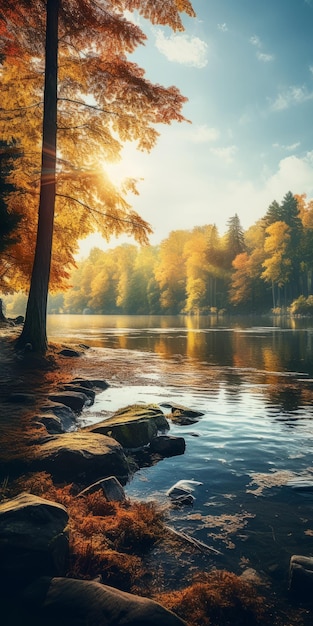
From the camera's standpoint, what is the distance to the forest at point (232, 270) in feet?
223

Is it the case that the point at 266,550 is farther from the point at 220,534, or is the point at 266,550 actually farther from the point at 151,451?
the point at 151,451

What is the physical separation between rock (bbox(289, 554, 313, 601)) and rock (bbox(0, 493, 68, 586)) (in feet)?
6.37

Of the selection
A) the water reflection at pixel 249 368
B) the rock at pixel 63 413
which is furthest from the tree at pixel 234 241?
the rock at pixel 63 413

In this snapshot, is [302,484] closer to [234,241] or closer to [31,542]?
[31,542]

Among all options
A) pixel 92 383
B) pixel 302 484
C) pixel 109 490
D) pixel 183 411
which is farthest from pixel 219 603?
pixel 92 383

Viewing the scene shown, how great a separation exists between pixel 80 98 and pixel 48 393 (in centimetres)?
1123

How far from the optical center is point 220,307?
81.2 m

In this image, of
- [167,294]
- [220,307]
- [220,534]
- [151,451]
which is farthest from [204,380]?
[167,294]

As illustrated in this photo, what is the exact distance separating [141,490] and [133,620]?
261 cm

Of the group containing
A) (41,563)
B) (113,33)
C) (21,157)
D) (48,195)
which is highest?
(113,33)

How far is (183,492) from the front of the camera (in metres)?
5.36

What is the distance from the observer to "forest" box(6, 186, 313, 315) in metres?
68.0

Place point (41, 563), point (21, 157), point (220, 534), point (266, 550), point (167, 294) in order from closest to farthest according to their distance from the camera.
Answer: point (41, 563)
point (266, 550)
point (220, 534)
point (21, 157)
point (167, 294)

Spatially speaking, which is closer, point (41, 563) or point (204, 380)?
point (41, 563)
